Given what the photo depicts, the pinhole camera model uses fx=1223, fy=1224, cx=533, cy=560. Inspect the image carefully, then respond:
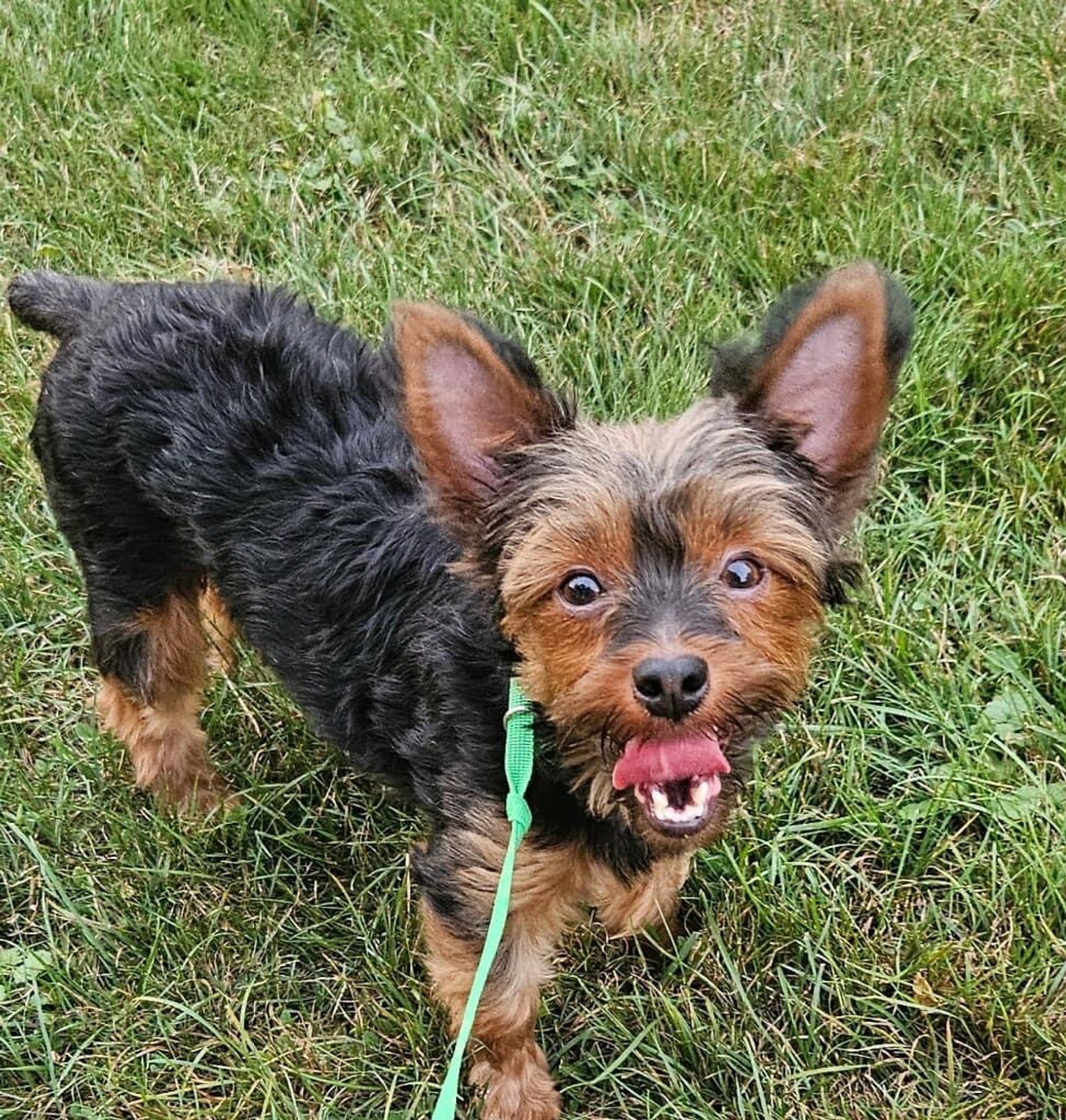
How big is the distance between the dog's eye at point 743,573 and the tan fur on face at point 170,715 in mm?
1927

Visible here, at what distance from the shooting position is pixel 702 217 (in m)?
5.14

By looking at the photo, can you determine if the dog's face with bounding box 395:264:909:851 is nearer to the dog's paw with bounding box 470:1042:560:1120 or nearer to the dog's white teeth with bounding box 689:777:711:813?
the dog's white teeth with bounding box 689:777:711:813

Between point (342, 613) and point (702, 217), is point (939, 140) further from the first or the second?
point (342, 613)

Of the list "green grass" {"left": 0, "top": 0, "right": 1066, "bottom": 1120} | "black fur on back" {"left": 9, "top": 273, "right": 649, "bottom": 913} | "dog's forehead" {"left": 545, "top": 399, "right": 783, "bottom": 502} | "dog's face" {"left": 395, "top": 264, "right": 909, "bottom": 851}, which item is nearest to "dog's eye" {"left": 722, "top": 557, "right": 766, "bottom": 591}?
"dog's face" {"left": 395, "top": 264, "right": 909, "bottom": 851}

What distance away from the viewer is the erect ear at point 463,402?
2408mm

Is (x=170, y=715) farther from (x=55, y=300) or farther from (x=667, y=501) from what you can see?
(x=667, y=501)

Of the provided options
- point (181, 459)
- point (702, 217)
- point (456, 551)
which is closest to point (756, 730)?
point (456, 551)

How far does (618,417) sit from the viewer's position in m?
4.67

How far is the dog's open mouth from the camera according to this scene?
8.11ft

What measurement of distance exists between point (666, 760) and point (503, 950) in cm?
90

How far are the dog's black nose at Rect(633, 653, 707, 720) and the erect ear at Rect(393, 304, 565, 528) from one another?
641 mm

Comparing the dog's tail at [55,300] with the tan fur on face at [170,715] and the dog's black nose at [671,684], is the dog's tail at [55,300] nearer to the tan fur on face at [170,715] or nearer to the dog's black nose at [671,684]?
the tan fur on face at [170,715]

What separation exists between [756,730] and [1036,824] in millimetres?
1499

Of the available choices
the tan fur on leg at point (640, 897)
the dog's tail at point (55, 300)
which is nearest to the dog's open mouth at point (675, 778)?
the tan fur on leg at point (640, 897)
